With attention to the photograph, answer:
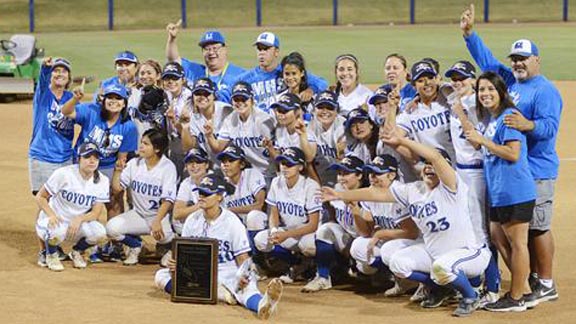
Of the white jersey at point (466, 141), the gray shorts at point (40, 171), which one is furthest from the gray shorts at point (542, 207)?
the gray shorts at point (40, 171)

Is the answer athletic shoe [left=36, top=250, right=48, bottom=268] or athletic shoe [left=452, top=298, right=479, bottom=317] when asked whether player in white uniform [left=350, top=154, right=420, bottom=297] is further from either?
athletic shoe [left=36, top=250, right=48, bottom=268]

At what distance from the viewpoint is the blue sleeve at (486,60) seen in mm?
10188

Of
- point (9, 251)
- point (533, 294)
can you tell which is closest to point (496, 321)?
point (533, 294)

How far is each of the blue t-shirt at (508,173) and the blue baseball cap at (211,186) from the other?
214 cm

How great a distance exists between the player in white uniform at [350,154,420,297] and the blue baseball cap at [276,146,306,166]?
2.20 feet

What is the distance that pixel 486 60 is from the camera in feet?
33.8

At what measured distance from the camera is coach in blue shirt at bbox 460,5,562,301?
9547 mm

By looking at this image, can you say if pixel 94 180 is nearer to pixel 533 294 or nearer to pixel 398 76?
pixel 398 76

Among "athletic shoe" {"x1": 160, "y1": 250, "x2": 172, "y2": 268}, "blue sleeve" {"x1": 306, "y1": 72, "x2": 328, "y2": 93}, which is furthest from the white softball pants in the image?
"blue sleeve" {"x1": 306, "y1": 72, "x2": 328, "y2": 93}

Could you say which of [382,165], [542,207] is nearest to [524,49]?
[542,207]

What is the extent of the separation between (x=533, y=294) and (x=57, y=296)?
3.81 m

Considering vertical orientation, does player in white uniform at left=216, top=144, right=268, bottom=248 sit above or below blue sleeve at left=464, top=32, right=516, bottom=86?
below

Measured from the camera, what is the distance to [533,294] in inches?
385

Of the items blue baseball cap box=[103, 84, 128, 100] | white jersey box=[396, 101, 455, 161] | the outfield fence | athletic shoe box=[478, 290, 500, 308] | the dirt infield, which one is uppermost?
the outfield fence
